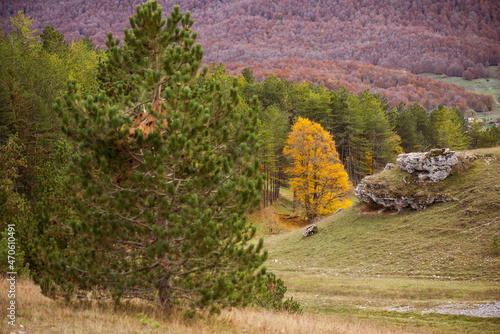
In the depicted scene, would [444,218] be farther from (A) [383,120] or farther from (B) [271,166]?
(A) [383,120]

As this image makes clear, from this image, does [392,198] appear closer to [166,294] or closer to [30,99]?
[166,294]

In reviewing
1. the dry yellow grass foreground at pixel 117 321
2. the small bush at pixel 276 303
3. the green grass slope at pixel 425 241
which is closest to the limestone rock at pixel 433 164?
the green grass slope at pixel 425 241

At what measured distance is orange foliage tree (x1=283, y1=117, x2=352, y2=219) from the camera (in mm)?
37875

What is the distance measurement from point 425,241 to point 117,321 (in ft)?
71.5

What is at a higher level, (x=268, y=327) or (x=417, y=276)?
(x=268, y=327)

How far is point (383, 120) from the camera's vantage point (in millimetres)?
55219

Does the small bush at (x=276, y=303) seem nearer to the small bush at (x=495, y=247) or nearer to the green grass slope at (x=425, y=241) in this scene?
the green grass slope at (x=425, y=241)

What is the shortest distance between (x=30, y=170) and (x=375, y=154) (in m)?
49.0

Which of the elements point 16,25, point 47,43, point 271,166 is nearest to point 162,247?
point 271,166

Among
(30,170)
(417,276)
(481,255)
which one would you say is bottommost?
(417,276)

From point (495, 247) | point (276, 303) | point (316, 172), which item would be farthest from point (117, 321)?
point (316, 172)

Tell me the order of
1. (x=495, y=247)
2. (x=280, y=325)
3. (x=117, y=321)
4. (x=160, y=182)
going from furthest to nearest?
(x=495, y=247), (x=280, y=325), (x=160, y=182), (x=117, y=321)

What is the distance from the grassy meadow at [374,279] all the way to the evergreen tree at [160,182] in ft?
3.01

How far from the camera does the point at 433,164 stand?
26891 millimetres
